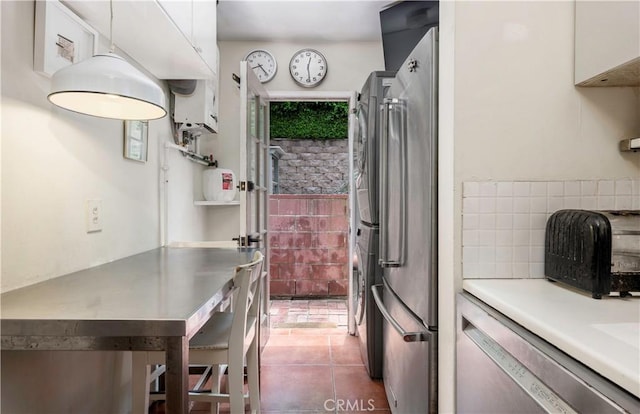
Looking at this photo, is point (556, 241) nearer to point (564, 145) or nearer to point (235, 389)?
point (564, 145)

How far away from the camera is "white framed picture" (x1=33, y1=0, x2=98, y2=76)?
1143 mm

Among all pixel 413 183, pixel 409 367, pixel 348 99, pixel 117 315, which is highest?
pixel 348 99

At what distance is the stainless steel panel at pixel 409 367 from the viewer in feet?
4.23

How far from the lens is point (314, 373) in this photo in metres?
2.31

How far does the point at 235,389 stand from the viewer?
1.34 meters

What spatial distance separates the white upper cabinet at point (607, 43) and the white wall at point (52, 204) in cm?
175

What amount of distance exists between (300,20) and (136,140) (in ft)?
5.18

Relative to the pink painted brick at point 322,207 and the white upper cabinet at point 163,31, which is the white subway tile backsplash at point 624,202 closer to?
the white upper cabinet at point 163,31

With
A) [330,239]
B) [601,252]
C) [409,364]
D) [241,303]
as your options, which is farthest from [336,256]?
[601,252]

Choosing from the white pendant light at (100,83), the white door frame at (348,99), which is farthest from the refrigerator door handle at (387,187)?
the white door frame at (348,99)

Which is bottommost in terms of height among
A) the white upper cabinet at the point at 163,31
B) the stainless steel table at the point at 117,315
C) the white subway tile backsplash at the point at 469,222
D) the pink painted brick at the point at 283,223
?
the stainless steel table at the point at 117,315

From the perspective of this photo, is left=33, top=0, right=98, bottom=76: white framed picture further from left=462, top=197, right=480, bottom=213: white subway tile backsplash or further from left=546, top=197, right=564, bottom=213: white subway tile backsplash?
left=546, top=197, right=564, bottom=213: white subway tile backsplash

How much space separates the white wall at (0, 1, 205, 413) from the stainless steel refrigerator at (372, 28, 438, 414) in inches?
49.5

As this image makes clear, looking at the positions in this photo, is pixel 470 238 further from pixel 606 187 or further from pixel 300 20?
pixel 300 20
